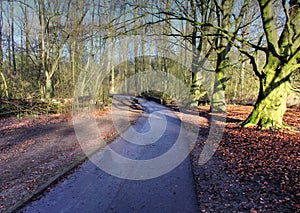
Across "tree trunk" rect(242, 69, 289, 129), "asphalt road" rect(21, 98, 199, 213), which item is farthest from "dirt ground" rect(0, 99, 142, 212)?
"tree trunk" rect(242, 69, 289, 129)

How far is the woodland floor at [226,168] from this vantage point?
11.3 feet

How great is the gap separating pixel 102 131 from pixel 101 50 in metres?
11.8

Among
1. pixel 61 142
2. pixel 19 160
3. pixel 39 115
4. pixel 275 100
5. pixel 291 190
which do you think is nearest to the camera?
pixel 291 190

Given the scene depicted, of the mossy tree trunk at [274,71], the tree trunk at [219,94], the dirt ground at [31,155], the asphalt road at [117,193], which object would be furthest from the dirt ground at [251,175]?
the tree trunk at [219,94]

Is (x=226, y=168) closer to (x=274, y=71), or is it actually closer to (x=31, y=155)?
(x=31, y=155)

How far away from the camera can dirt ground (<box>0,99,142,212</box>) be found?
13.2ft

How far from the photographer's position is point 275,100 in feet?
26.6

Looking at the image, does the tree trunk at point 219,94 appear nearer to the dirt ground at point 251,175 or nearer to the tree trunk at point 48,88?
the dirt ground at point 251,175

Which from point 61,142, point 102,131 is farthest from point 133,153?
point 102,131

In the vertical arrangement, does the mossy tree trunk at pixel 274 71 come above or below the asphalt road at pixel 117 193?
above

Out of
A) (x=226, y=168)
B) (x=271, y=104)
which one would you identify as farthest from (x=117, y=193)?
(x=271, y=104)

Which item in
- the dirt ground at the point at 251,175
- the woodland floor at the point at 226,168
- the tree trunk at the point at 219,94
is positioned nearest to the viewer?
the dirt ground at the point at 251,175

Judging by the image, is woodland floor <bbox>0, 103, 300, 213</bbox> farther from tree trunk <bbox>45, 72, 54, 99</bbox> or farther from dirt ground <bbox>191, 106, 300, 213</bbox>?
tree trunk <bbox>45, 72, 54, 99</bbox>

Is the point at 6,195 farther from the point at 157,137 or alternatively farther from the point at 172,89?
the point at 172,89
